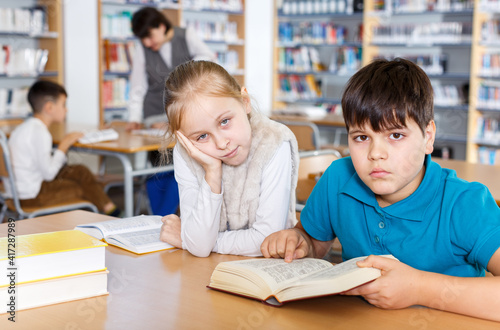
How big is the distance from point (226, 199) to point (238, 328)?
66cm

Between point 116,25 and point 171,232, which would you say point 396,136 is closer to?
point 171,232

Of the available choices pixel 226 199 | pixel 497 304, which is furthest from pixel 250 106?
pixel 497 304

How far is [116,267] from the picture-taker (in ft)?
3.76

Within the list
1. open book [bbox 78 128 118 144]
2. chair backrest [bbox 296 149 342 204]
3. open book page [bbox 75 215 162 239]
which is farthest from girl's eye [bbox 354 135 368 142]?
open book [bbox 78 128 118 144]

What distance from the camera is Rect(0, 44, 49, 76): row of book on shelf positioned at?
15.4 ft

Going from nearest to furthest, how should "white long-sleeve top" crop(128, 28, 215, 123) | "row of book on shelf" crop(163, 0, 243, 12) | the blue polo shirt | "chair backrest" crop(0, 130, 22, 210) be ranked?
the blue polo shirt < "chair backrest" crop(0, 130, 22, 210) < "white long-sleeve top" crop(128, 28, 215, 123) < "row of book on shelf" crop(163, 0, 243, 12)

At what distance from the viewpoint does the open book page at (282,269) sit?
928 millimetres

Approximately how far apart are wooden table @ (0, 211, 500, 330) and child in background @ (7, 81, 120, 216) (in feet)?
6.97

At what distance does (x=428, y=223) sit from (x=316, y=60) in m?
5.83

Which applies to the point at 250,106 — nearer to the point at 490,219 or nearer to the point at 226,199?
the point at 226,199

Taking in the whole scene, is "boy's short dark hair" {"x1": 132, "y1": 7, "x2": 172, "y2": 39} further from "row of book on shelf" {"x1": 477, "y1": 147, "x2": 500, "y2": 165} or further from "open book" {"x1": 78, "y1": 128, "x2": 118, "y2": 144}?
"row of book on shelf" {"x1": 477, "y1": 147, "x2": 500, "y2": 165}

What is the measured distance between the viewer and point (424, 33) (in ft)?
19.0

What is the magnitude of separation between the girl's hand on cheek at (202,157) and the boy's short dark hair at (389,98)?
1.22 ft


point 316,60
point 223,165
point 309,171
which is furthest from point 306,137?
point 316,60
